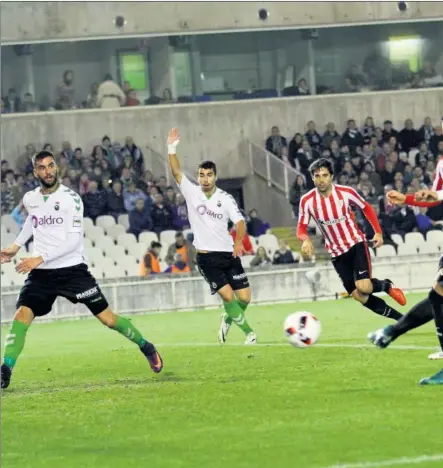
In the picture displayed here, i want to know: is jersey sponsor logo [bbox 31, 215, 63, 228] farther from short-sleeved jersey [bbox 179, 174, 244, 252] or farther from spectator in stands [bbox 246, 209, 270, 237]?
spectator in stands [bbox 246, 209, 270, 237]

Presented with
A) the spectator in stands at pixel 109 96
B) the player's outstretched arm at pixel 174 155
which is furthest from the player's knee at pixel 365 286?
the spectator in stands at pixel 109 96

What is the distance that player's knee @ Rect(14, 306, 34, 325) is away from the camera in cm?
1214

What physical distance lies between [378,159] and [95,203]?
25.3 feet

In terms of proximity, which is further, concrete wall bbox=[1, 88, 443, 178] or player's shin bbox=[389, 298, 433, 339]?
concrete wall bbox=[1, 88, 443, 178]

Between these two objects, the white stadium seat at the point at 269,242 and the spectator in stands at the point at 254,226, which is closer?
the white stadium seat at the point at 269,242

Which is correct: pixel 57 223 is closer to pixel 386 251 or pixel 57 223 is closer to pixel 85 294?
pixel 85 294

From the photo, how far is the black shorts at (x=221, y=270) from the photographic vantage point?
1598 centimetres

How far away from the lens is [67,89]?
36.0m

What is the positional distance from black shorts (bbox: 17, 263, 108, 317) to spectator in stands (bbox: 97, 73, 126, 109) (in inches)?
947

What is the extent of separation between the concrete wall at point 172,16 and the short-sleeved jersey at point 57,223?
2321cm

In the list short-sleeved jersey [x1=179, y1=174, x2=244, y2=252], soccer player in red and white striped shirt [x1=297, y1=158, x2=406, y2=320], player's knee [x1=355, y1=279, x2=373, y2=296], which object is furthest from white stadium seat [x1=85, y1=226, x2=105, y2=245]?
player's knee [x1=355, y1=279, x2=373, y2=296]

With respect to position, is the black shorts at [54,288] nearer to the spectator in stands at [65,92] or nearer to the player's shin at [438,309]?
the player's shin at [438,309]

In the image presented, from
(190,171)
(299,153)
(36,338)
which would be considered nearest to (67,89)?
(190,171)

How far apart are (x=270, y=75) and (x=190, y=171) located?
3.70m
